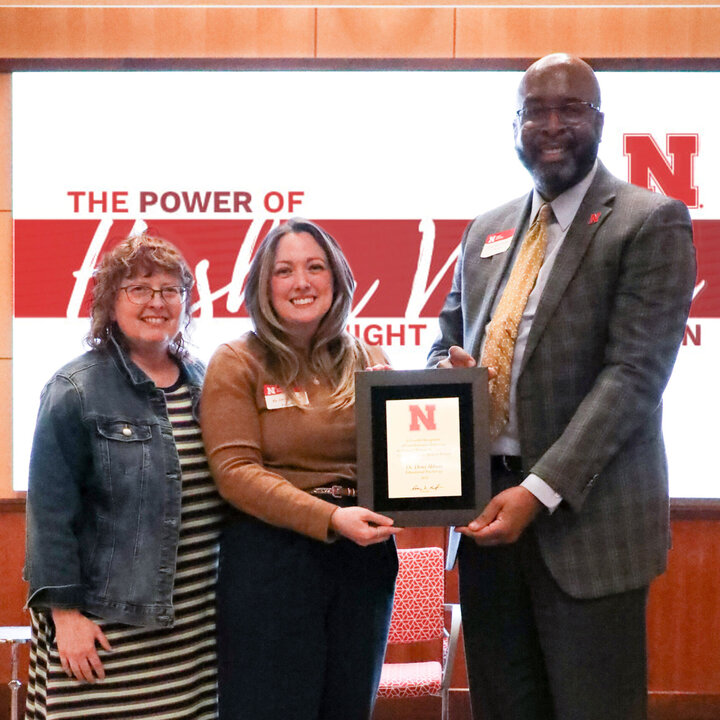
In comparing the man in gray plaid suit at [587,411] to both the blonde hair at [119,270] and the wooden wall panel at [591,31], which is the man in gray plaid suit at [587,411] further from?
the wooden wall panel at [591,31]

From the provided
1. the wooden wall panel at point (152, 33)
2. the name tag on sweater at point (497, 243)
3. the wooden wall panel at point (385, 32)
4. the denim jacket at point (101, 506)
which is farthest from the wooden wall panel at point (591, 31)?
the denim jacket at point (101, 506)

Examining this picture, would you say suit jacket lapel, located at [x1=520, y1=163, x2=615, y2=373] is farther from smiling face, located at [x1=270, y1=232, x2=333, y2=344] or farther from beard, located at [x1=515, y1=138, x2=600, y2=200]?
smiling face, located at [x1=270, y1=232, x2=333, y2=344]

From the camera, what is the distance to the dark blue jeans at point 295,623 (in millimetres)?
2152

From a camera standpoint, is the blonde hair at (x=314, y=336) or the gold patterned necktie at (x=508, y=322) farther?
the blonde hair at (x=314, y=336)

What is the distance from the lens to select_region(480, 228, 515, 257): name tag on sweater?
2270 millimetres

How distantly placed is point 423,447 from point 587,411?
0.37 m

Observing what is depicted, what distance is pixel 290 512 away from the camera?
2.07 meters

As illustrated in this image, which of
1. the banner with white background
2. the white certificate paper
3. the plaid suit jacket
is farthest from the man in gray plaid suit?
the banner with white background

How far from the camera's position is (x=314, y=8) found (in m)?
4.01

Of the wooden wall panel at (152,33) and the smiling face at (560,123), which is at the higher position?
the wooden wall panel at (152,33)

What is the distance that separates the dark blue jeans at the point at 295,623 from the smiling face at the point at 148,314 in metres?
0.52

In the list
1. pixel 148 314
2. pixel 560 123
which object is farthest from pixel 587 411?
pixel 148 314

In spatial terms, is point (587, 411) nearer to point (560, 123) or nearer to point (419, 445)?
point (419, 445)

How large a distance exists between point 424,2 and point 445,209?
987mm
